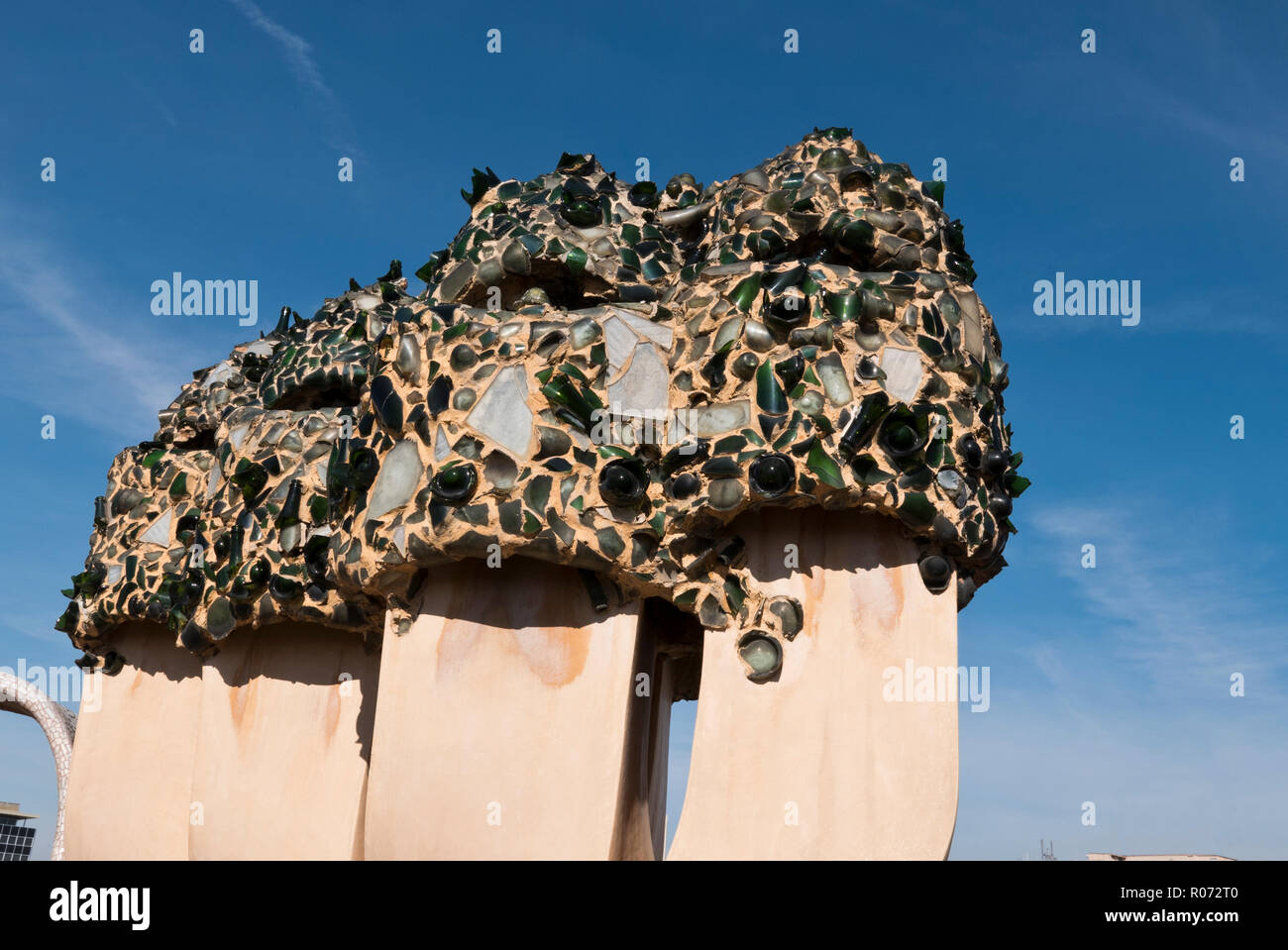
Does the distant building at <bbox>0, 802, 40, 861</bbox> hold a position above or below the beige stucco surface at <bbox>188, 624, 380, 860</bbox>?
below

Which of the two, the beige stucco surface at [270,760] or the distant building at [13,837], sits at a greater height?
the beige stucco surface at [270,760]

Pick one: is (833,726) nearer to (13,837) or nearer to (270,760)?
(270,760)

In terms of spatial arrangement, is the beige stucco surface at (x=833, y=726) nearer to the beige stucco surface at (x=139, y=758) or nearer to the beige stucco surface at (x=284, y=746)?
the beige stucco surface at (x=284, y=746)

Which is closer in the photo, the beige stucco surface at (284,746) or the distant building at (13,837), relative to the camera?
the beige stucco surface at (284,746)

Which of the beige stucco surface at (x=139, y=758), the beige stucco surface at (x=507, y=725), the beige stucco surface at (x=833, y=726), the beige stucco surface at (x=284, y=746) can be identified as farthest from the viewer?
the beige stucco surface at (x=139, y=758)

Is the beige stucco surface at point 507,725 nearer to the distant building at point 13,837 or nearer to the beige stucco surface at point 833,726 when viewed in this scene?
the beige stucco surface at point 833,726

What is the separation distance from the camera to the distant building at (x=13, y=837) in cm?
2644

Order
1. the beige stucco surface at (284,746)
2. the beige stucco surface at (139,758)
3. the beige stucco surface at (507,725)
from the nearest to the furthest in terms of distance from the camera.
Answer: the beige stucco surface at (507,725), the beige stucco surface at (284,746), the beige stucco surface at (139,758)

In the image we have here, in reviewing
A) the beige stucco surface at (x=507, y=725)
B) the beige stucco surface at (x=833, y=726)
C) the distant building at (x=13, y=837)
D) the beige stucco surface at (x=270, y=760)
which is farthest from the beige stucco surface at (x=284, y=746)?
the distant building at (x=13, y=837)

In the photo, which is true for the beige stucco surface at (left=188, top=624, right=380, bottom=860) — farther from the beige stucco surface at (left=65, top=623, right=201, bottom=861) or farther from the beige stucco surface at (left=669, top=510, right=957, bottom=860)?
the beige stucco surface at (left=669, top=510, right=957, bottom=860)

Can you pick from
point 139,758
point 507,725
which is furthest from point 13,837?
point 507,725

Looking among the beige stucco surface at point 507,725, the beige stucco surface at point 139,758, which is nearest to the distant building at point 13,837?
the beige stucco surface at point 139,758

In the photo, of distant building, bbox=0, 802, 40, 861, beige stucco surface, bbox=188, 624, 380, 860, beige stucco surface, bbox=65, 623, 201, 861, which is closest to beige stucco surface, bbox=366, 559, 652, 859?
beige stucco surface, bbox=188, 624, 380, 860

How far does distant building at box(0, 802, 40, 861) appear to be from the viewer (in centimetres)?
2644
